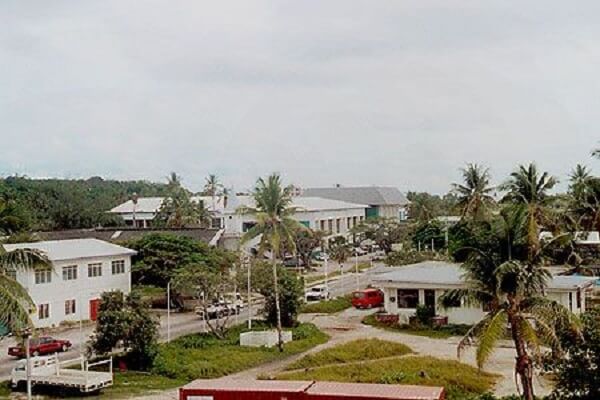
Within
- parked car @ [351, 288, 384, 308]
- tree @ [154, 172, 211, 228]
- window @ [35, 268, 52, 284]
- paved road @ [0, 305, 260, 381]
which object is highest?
tree @ [154, 172, 211, 228]

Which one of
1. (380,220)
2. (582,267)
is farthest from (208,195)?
(582,267)

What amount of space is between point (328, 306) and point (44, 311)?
14.4 metres

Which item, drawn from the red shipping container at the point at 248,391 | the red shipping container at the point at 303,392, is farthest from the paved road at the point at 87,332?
the red shipping container at the point at 303,392

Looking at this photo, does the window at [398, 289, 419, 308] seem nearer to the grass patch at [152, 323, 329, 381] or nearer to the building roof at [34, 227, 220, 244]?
the grass patch at [152, 323, 329, 381]

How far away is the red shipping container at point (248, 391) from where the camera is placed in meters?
18.3

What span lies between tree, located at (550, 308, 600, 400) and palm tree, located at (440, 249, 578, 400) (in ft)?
2.40

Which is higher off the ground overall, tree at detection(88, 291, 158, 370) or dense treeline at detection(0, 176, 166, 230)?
dense treeline at detection(0, 176, 166, 230)

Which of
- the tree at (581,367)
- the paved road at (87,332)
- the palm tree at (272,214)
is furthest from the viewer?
the palm tree at (272,214)

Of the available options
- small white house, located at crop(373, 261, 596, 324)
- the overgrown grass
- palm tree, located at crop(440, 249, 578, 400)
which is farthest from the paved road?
palm tree, located at crop(440, 249, 578, 400)

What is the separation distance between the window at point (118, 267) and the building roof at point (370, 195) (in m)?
58.5

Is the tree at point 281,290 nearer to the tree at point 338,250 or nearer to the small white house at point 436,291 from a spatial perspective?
the small white house at point 436,291

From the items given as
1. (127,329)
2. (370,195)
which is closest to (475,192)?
(127,329)

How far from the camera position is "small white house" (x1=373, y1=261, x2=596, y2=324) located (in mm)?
33713

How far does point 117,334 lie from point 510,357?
45.8ft
